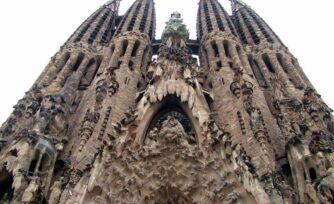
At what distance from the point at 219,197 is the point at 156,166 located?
2.19 m

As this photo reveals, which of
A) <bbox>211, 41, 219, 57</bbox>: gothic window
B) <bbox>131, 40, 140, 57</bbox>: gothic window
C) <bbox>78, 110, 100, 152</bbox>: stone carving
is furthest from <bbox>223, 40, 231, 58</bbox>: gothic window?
<bbox>78, 110, 100, 152</bbox>: stone carving

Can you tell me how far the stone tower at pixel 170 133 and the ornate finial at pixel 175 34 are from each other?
0.19ft

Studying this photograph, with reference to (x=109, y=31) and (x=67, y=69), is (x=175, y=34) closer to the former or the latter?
(x=67, y=69)

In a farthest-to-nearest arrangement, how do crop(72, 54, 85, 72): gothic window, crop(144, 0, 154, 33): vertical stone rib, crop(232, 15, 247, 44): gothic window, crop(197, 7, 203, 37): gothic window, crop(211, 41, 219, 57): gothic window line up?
crop(197, 7, 203, 37): gothic window, crop(144, 0, 154, 33): vertical stone rib, crop(232, 15, 247, 44): gothic window, crop(211, 41, 219, 57): gothic window, crop(72, 54, 85, 72): gothic window

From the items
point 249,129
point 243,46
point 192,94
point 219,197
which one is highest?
point 243,46

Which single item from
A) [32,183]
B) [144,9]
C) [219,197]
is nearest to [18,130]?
[32,183]

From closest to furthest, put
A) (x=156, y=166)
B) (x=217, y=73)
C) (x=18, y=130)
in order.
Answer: (x=156, y=166) → (x=18, y=130) → (x=217, y=73)

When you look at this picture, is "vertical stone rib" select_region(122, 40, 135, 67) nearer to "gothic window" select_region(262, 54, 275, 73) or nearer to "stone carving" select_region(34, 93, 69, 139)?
"stone carving" select_region(34, 93, 69, 139)

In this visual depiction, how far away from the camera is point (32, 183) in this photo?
10953 mm

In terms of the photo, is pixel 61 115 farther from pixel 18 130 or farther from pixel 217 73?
A: pixel 217 73

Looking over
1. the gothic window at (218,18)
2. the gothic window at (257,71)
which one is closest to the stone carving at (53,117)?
the gothic window at (257,71)

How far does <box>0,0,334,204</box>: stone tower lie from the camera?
440 inches

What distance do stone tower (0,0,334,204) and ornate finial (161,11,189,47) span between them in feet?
0.19

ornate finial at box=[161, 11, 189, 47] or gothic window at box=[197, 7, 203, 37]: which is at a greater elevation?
gothic window at box=[197, 7, 203, 37]
